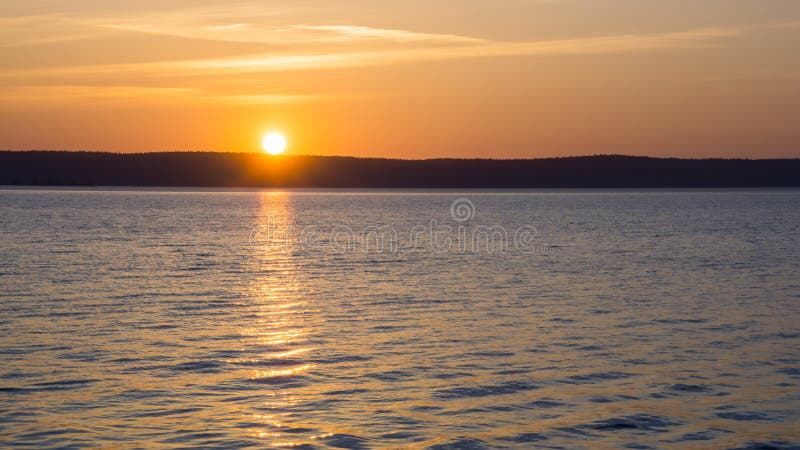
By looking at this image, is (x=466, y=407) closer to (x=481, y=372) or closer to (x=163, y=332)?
(x=481, y=372)

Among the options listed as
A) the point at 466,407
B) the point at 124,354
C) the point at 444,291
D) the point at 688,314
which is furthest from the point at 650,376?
the point at 444,291

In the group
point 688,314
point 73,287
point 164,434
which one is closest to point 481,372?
point 164,434

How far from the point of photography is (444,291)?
3797 cm

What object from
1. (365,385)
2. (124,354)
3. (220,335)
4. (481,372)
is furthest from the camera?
(220,335)

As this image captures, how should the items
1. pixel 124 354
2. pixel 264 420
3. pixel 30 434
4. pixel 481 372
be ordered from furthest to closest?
1. pixel 124 354
2. pixel 481 372
3. pixel 264 420
4. pixel 30 434

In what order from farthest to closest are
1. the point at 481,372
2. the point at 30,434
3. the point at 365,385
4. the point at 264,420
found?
the point at 481,372 → the point at 365,385 → the point at 264,420 → the point at 30,434

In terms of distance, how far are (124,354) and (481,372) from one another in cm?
937

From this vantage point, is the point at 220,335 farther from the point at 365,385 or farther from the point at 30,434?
the point at 30,434

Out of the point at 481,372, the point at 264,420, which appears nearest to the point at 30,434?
the point at 264,420

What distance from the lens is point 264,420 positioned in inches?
671

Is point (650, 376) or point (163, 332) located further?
point (163, 332)

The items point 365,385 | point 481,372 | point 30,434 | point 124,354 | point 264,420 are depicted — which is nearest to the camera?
point 30,434

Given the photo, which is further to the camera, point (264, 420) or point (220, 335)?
point (220, 335)

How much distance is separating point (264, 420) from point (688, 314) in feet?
61.7
